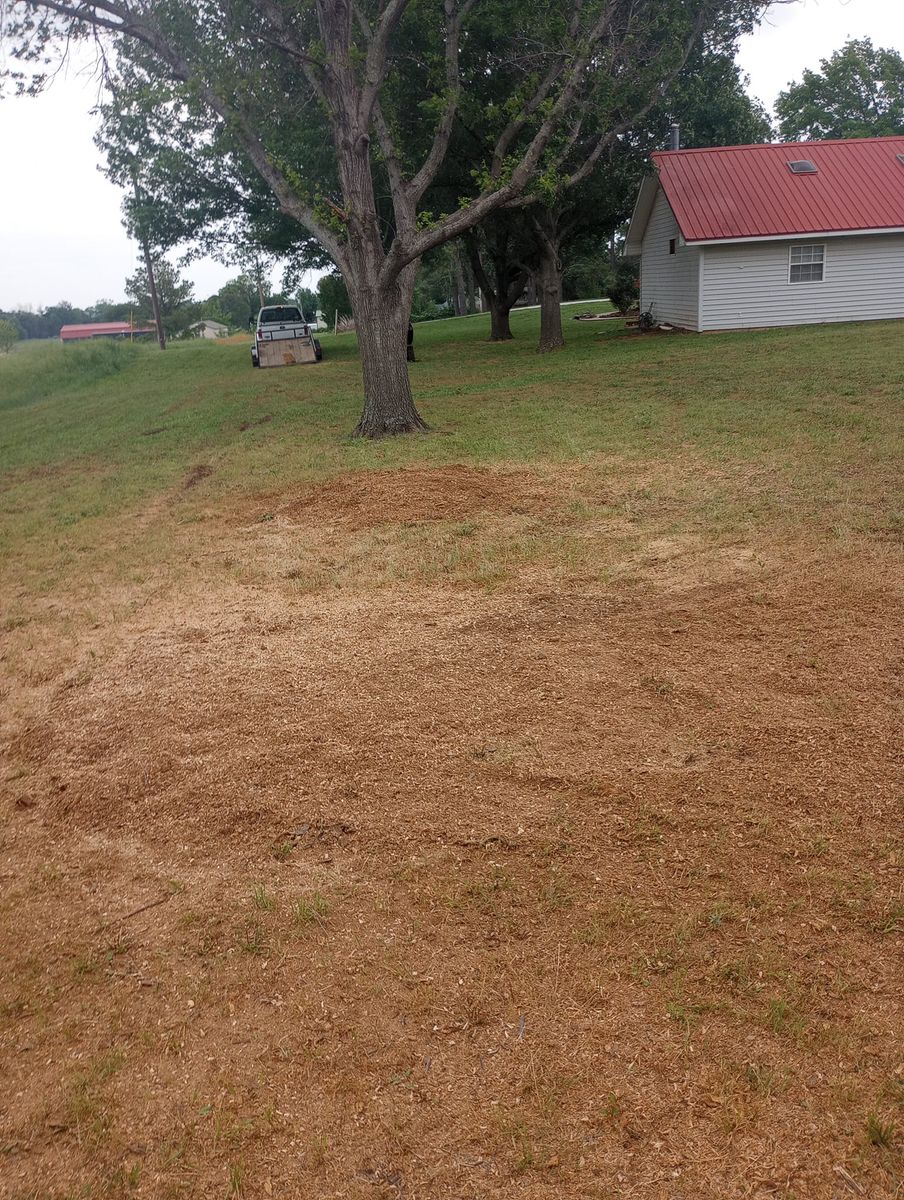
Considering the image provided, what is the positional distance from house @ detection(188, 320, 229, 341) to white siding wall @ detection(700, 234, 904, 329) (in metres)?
62.8

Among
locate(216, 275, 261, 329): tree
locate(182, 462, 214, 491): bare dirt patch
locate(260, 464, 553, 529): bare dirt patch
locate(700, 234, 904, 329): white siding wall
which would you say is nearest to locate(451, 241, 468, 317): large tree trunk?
locate(700, 234, 904, 329): white siding wall

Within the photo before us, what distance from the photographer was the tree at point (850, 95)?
46.6m

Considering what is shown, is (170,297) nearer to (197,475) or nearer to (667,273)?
(667,273)

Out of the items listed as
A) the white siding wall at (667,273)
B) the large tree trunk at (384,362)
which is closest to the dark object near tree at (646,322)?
the white siding wall at (667,273)

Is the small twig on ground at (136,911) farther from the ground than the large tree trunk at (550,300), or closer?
closer

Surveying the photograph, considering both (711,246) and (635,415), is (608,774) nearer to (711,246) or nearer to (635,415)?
(635,415)

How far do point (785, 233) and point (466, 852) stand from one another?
21616 millimetres

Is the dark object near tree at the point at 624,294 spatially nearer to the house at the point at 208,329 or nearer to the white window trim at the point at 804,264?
the white window trim at the point at 804,264

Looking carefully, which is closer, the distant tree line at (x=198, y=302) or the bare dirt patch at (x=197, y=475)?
the bare dirt patch at (x=197, y=475)

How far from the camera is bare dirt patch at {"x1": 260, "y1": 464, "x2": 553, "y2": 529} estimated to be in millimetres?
7496

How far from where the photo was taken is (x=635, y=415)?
11.5 meters

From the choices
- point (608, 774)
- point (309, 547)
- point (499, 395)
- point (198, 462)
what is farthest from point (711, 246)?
point (608, 774)

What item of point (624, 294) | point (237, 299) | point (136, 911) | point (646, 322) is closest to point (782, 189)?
point (646, 322)

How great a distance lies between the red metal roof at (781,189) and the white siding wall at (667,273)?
2.44 ft
